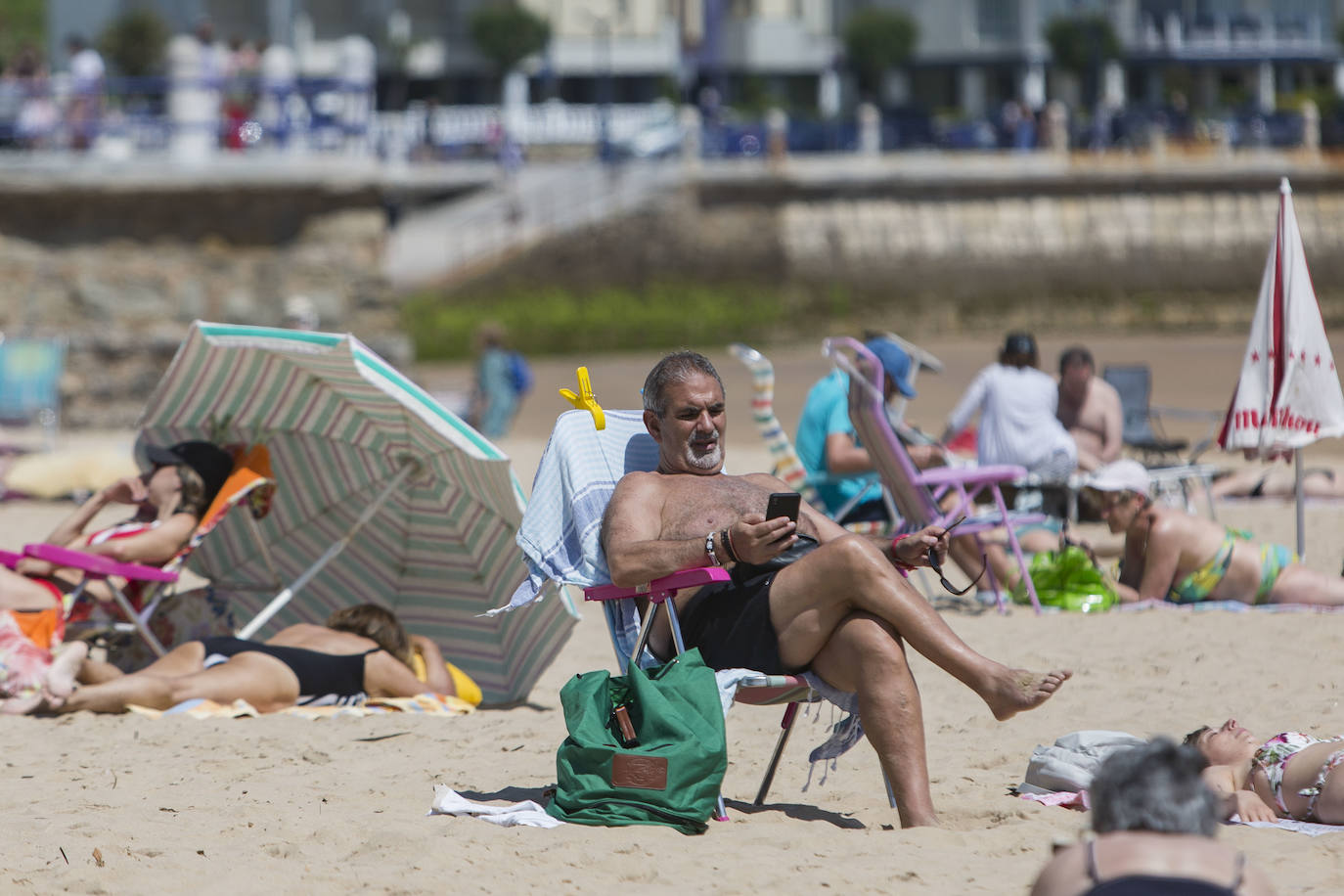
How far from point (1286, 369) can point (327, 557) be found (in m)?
3.73

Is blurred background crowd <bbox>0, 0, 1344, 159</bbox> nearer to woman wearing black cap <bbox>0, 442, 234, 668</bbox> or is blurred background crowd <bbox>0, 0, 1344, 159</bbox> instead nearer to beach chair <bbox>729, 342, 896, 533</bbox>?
beach chair <bbox>729, 342, 896, 533</bbox>

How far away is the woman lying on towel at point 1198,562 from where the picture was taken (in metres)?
5.99

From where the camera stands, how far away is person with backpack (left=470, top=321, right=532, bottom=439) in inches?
539

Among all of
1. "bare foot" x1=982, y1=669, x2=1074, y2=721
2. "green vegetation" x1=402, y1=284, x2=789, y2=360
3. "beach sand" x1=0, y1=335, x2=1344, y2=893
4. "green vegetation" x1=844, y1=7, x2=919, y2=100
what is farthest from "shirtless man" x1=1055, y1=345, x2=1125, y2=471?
"green vegetation" x1=844, y1=7, x2=919, y2=100

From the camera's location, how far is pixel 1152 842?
2148 millimetres

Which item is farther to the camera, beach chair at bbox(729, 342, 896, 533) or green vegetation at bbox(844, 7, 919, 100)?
green vegetation at bbox(844, 7, 919, 100)

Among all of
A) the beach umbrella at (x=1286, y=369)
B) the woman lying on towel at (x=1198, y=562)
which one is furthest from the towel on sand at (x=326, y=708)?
the beach umbrella at (x=1286, y=369)

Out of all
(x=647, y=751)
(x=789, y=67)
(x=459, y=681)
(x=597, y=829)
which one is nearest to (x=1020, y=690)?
(x=647, y=751)

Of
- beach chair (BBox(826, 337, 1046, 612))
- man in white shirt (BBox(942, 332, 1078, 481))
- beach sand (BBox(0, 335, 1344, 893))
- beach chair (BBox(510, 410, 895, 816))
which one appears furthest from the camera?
man in white shirt (BBox(942, 332, 1078, 481))

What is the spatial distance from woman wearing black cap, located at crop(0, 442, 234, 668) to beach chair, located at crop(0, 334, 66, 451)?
701 centimetres

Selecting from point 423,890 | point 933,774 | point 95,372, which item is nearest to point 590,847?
point 423,890

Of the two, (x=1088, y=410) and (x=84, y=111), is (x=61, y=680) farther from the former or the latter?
(x=84, y=111)

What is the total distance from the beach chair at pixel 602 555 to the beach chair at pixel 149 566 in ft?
5.07

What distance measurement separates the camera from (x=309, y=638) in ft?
16.7
